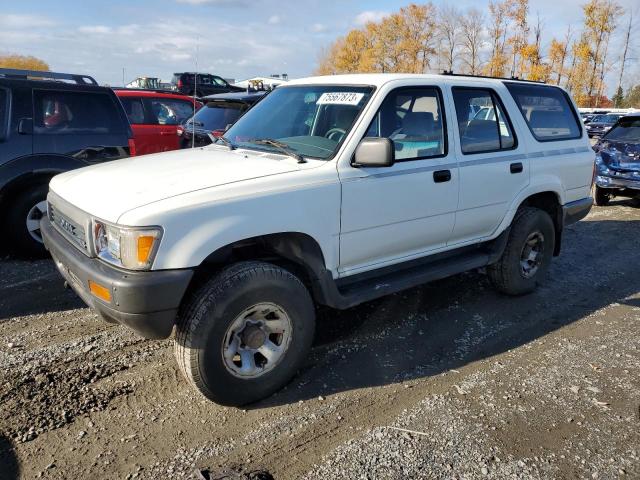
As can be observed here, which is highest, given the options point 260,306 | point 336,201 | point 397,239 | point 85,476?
point 336,201

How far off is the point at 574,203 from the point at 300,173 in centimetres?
340

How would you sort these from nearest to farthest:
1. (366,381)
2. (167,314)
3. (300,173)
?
(167,314)
(300,173)
(366,381)

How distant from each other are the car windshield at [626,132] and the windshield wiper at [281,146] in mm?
8341

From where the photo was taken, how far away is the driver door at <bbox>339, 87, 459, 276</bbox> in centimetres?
356

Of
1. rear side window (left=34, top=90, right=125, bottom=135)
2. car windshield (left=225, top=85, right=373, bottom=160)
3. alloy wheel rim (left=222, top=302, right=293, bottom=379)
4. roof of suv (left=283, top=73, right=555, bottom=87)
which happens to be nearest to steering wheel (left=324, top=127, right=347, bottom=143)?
car windshield (left=225, top=85, right=373, bottom=160)

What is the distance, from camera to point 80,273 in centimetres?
308

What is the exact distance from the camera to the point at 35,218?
568 centimetres

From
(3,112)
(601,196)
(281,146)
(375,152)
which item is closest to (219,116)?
(3,112)

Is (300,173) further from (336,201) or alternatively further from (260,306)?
(260,306)

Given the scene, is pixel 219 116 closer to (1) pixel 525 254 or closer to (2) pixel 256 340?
(1) pixel 525 254

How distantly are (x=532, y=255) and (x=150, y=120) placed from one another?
6.57 metres

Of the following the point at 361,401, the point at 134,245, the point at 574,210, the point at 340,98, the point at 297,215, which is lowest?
the point at 361,401

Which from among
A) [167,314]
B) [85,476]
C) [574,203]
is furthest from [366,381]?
[574,203]

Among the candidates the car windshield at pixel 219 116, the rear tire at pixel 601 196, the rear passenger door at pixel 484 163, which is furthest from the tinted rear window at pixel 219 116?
the rear tire at pixel 601 196
